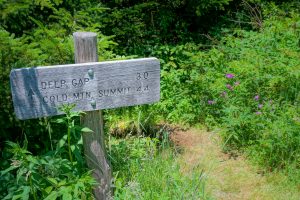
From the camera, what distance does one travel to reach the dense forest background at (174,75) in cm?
304

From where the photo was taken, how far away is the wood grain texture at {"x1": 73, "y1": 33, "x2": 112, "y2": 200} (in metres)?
2.68

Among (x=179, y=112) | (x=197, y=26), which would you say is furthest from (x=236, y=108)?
(x=197, y=26)

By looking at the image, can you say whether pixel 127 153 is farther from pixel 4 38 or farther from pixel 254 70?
pixel 254 70

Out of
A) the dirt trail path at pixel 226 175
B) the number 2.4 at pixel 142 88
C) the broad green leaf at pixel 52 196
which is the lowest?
the dirt trail path at pixel 226 175

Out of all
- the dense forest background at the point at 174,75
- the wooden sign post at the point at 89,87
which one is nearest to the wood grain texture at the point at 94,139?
the wooden sign post at the point at 89,87

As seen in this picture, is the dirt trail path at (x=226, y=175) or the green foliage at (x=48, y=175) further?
the dirt trail path at (x=226, y=175)

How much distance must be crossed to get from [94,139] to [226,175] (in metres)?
1.57

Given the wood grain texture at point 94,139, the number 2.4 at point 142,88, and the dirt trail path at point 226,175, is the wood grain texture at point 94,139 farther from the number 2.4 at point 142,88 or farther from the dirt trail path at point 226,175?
the dirt trail path at point 226,175

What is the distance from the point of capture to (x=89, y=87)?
2639mm

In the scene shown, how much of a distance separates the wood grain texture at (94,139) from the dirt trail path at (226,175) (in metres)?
0.80

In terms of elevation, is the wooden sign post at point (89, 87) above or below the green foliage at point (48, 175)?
above

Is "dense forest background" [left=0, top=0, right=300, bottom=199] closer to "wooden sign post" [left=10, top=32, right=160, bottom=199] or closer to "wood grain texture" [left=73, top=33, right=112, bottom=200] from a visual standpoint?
"wood grain texture" [left=73, top=33, right=112, bottom=200]

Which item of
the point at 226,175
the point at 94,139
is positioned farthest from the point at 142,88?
the point at 226,175

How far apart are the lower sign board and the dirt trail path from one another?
3.03 ft
